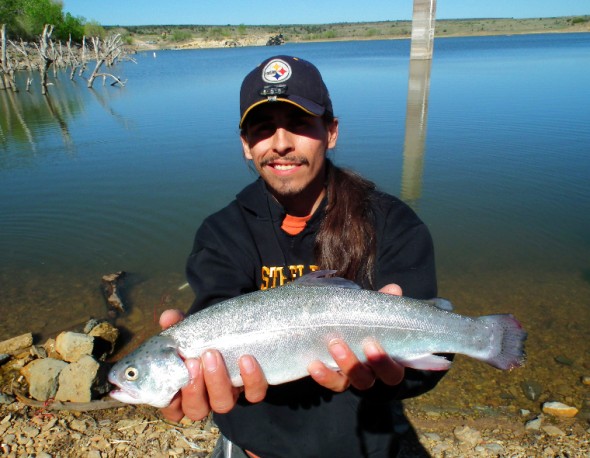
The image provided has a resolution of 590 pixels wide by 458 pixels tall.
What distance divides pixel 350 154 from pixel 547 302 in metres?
8.36

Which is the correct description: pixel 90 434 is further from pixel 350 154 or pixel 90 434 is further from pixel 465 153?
pixel 465 153

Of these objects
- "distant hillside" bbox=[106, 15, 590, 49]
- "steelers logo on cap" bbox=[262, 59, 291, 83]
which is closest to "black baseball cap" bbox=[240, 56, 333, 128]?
"steelers logo on cap" bbox=[262, 59, 291, 83]

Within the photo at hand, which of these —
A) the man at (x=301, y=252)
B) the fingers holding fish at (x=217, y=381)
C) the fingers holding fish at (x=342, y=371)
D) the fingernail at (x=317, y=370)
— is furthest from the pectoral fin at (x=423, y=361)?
the fingers holding fish at (x=217, y=381)

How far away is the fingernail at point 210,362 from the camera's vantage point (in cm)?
254

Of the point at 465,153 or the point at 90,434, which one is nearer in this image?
the point at 90,434

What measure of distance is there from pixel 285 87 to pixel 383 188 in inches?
353

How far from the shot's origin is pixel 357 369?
2.64 m

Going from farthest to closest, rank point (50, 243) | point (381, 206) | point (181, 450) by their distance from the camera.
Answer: point (50, 243) → point (181, 450) → point (381, 206)

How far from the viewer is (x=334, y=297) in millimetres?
2748

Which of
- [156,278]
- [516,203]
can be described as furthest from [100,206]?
[516,203]

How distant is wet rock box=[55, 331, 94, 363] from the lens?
5.53m

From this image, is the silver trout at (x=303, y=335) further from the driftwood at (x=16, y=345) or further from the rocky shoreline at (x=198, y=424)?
the driftwood at (x=16, y=345)

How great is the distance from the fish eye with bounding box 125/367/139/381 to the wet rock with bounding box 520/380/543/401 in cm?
456

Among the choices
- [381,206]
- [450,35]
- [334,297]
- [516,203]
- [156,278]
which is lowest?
[156,278]
